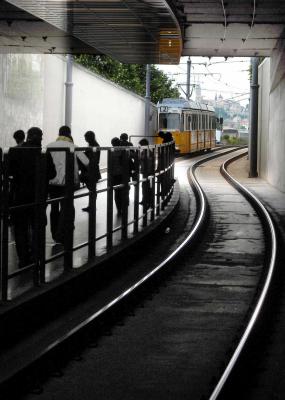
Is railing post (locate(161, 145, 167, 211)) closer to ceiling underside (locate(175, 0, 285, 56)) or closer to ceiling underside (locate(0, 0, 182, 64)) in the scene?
ceiling underside (locate(0, 0, 182, 64))

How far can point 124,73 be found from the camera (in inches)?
2584

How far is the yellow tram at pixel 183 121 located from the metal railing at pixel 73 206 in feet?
103

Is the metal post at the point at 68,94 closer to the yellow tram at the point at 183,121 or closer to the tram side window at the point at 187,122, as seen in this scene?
the yellow tram at the point at 183,121

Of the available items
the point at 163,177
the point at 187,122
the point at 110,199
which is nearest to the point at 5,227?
the point at 110,199

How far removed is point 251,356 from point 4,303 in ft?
6.67

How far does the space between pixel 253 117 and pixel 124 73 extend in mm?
28238

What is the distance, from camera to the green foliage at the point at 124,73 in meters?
62.5

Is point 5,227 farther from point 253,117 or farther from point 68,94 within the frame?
point 253,117

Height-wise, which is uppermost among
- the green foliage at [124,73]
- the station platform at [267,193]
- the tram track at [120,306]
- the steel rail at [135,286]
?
the green foliage at [124,73]

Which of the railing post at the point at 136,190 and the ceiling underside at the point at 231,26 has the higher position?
the ceiling underside at the point at 231,26

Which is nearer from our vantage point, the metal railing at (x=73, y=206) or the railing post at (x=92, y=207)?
the metal railing at (x=73, y=206)

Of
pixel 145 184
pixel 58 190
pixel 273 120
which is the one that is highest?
pixel 273 120

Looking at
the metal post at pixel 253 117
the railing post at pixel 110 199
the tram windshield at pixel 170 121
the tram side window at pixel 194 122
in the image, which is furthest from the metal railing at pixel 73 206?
the tram side window at pixel 194 122

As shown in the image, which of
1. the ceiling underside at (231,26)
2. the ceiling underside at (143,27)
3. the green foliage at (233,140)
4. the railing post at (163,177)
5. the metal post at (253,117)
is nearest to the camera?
the railing post at (163,177)
